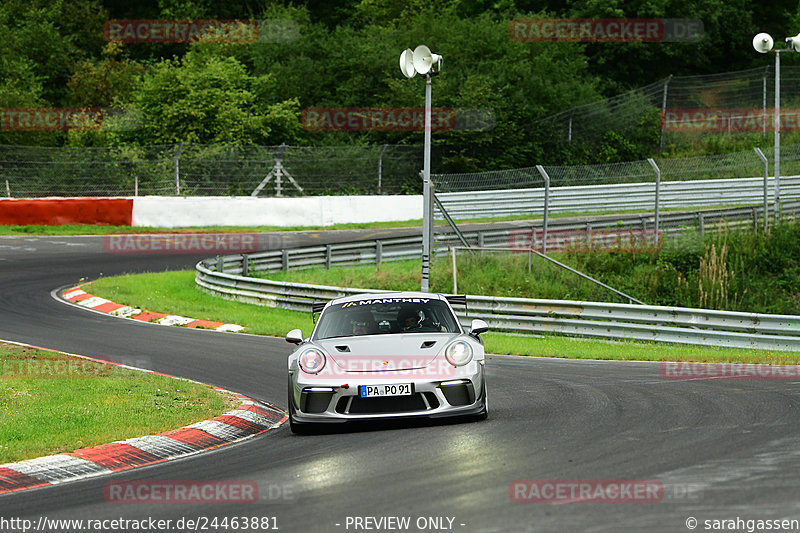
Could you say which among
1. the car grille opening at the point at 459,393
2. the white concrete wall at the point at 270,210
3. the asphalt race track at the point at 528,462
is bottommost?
the asphalt race track at the point at 528,462

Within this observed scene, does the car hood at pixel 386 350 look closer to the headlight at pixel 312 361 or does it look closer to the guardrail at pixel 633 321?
the headlight at pixel 312 361

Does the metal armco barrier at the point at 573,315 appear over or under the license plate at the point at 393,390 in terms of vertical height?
under

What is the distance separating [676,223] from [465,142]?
14724 millimetres

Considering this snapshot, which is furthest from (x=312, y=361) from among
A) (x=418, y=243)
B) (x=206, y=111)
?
(x=206, y=111)

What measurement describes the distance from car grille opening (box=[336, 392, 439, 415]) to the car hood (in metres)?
0.29

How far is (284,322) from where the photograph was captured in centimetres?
2052

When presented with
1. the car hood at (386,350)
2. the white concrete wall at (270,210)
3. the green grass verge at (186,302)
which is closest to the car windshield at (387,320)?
the car hood at (386,350)

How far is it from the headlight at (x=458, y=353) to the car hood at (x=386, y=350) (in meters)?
0.09

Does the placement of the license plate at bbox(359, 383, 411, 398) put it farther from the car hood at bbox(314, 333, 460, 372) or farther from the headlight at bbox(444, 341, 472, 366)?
the headlight at bbox(444, 341, 472, 366)

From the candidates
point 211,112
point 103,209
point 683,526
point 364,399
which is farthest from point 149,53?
point 683,526

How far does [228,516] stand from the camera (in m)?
6.20

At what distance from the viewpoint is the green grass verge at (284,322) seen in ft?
51.8

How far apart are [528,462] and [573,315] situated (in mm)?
11631

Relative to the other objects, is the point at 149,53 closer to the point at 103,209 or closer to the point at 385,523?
the point at 103,209
